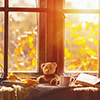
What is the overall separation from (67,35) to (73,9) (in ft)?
0.76

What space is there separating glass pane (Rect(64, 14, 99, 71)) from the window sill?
0.38 m

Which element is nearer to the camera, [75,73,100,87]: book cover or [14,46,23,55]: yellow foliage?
[75,73,100,87]: book cover

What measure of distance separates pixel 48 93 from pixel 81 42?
2.03 feet

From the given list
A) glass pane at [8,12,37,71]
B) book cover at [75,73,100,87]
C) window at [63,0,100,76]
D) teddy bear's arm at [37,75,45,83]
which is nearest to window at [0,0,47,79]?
glass pane at [8,12,37,71]

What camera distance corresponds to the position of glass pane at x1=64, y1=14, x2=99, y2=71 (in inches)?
74.3

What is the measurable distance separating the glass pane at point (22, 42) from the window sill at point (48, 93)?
1.23 ft

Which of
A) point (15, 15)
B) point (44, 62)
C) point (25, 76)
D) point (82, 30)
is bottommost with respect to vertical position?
point (25, 76)

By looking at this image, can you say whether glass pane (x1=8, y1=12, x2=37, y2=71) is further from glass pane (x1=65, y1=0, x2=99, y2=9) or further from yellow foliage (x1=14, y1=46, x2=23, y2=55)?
glass pane (x1=65, y1=0, x2=99, y2=9)

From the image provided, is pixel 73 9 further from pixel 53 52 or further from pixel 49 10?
pixel 53 52

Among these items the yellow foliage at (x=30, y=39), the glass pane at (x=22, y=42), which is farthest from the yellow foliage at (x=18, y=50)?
the yellow foliage at (x=30, y=39)

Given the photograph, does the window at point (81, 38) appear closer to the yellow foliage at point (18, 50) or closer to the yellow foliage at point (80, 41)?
the yellow foliage at point (80, 41)

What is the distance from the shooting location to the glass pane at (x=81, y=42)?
1888 millimetres

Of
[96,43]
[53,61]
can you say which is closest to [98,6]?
[96,43]

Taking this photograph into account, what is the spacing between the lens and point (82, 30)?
1.89 metres
